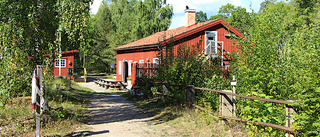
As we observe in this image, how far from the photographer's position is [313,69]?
4.77 m

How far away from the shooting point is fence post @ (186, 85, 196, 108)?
373 inches

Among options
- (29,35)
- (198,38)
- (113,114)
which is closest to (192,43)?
(198,38)

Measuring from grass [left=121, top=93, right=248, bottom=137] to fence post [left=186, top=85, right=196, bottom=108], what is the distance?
A: 0.30 meters

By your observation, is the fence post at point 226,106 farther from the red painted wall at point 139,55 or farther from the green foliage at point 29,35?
the red painted wall at point 139,55

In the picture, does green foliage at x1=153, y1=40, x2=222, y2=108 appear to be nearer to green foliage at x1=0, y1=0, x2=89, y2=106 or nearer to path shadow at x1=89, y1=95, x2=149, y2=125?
path shadow at x1=89, y1=95, x2=149, y2=125

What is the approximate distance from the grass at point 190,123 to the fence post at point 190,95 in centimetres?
30

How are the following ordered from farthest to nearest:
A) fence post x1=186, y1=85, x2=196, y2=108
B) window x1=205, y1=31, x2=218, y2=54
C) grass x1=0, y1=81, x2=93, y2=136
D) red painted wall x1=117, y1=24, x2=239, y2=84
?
window x1=205, y1=31, x2=218, y2=54 < red painted wall x1=117, y1=24, x2=239, y2=84 < fence post x1=186, y1=85, x2=196, y2=108 < grass x1=0, y1=81, x2=93, y2=136

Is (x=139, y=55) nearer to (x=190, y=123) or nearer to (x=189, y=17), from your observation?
(x=189, y=17)

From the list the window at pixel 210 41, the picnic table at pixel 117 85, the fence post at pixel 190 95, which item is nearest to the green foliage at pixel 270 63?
the fence post at pixel 190 95

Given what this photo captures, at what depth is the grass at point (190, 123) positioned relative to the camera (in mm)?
6766

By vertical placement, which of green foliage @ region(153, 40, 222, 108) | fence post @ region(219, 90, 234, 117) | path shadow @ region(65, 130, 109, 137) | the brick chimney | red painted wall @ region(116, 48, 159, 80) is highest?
the brick chimney

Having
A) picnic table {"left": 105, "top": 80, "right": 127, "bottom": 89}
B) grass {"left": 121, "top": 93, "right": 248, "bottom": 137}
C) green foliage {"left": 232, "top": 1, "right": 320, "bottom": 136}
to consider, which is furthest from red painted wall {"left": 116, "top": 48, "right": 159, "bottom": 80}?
green foliage {"left": 232, "top": 1, "right": 320, "bottom": 136}

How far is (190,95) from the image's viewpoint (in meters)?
9.59

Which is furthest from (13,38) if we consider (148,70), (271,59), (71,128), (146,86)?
(148,70)
